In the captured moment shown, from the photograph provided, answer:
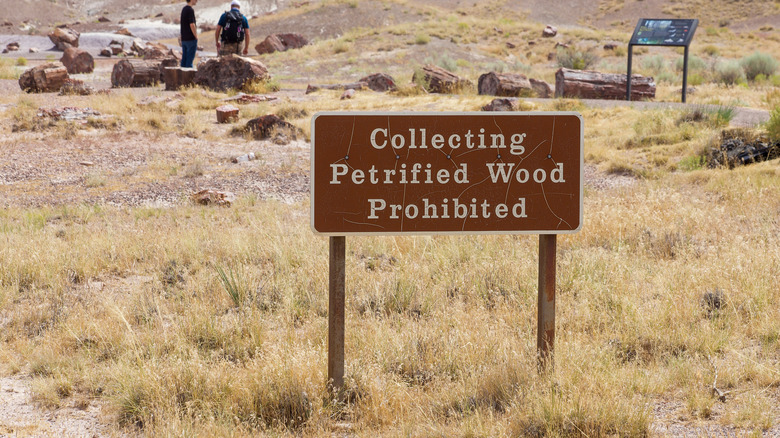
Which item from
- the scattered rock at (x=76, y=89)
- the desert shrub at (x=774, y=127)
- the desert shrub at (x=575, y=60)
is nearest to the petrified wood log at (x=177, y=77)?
the scattered rock at (x=76, y=89)

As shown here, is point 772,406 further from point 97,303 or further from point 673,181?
point 673,181

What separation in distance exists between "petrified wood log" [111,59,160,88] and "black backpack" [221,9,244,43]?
2819 millimetres

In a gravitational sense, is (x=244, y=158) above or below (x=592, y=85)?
below

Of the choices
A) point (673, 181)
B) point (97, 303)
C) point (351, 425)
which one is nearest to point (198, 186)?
point (97, 303)

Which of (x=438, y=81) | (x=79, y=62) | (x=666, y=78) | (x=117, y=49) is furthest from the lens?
(x=117, y=49)

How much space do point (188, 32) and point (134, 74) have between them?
3.23 m

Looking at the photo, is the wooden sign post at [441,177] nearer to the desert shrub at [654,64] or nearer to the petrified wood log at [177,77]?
the petrified wood log at [177,77]

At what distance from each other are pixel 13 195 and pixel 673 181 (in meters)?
9.03

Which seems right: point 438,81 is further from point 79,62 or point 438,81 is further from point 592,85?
point 79,62

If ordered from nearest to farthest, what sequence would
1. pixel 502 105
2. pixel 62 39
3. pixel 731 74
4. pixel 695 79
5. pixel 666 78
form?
pixel 502 105, pixel 695 79, pixel 731 74, pixel 666 78, pixel 62 39

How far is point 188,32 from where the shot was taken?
1814 centimetres

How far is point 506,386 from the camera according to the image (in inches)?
142

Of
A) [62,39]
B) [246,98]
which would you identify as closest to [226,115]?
[246,98]

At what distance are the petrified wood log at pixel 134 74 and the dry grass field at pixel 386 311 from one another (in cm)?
995
